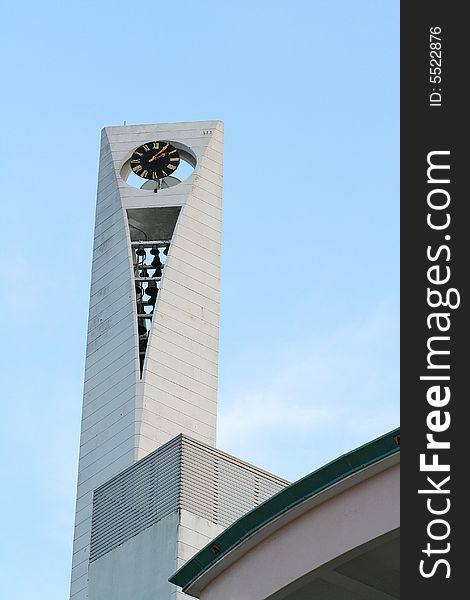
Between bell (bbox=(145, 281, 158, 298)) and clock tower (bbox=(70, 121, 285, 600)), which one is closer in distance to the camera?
clock tower (bbox=(70, 121, 285, 600))

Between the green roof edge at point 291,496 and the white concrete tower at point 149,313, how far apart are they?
94.0ft

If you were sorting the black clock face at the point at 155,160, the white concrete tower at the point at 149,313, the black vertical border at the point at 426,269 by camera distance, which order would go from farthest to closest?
the black clock face at the point at 155,160 < the white concrete tower at the point at 149,313 < the black vertical border at the point at 426,269

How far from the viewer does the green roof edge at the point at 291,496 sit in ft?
47.2

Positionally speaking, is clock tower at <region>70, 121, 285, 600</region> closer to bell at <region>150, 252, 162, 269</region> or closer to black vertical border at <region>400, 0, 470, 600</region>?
bell at <region>150, 252, 162, 269</region>

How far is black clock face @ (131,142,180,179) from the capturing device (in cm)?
5200

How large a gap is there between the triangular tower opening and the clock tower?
0.05 metres

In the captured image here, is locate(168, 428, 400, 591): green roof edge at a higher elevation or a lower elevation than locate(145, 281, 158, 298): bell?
lower

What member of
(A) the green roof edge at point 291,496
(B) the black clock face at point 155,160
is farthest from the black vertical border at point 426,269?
(B) the black clock face at point 155,160

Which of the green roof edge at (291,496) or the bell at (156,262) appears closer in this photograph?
the green roof edge at (291,496)

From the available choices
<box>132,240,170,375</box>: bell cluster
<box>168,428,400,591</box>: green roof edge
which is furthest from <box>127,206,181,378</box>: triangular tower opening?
<box>168,428,400,591</box>: green roof edge

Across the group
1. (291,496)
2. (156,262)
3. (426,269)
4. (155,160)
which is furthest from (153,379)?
(426,269)

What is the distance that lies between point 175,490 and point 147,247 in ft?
40.9

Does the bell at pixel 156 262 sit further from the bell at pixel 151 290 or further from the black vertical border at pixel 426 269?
the black vertical border at pixel 426 269

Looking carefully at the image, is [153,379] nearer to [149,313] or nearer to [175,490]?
[149,313]
